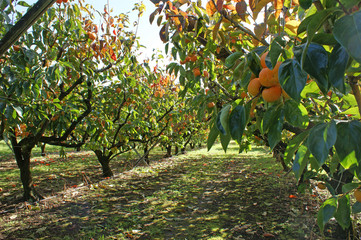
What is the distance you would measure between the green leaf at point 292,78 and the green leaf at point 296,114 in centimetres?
16

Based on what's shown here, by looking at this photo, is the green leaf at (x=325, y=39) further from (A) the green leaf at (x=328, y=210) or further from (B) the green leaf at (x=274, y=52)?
(A) the green leaf at (x=328, y=210)

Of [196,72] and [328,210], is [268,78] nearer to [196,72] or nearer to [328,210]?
[328,210]

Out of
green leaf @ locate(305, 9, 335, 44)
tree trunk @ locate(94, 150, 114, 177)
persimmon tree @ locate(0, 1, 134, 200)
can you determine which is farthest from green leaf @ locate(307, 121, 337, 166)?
tree trunk @ locate(94, 150, 114, 177)

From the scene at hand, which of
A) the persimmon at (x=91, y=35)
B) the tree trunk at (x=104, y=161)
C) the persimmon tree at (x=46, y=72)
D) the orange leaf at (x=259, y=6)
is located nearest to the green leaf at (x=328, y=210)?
the orange leaf at (x=259, y=6)

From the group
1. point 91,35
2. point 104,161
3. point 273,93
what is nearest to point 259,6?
point 273,93

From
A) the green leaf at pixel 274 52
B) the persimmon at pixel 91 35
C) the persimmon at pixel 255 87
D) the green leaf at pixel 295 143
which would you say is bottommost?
the green leaf at pixel 295 143

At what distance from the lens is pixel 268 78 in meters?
0.68

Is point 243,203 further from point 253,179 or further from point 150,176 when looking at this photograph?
point 150,176

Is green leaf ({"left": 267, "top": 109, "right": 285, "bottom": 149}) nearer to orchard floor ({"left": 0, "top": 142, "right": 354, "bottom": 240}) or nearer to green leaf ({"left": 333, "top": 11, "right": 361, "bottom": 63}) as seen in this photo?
green leaf ({"left": 333, "top": 11, "right": 361, "bottom": 63})

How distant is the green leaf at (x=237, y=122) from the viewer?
67 centimetres

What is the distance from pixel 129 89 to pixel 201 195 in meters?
2.51

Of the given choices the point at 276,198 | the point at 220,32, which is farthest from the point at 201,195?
the point at 220,32

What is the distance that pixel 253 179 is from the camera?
19.5ft

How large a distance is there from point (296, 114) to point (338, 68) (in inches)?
10.0
